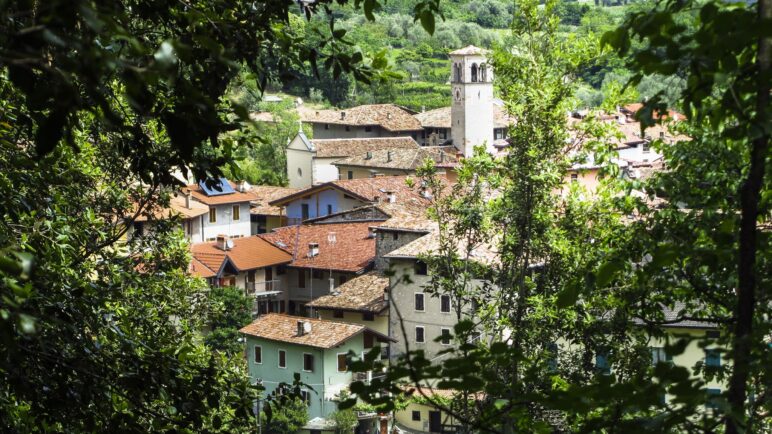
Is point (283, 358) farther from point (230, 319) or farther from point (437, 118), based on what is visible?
point (437, 118)

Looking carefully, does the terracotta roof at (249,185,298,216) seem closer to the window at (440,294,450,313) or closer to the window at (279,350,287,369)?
the window at (440,294,450,313)

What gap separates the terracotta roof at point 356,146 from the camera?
65312 millimetres

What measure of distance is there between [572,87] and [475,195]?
2.17 meters

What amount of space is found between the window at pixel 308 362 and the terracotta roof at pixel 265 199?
22.4m

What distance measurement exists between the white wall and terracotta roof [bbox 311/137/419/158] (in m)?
12.4

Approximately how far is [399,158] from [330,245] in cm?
1661

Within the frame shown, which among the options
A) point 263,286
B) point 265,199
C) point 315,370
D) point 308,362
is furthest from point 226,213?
point 315,370

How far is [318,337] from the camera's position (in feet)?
105

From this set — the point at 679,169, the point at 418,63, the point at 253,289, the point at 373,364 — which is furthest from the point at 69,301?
the point at 418,63

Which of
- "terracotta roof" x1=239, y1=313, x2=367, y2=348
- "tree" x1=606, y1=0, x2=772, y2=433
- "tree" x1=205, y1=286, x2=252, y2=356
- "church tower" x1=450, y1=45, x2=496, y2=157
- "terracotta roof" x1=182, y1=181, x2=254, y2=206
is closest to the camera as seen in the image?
"tree" x1=606, y1=0, x2=772, y2=433

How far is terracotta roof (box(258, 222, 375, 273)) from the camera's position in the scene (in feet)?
140

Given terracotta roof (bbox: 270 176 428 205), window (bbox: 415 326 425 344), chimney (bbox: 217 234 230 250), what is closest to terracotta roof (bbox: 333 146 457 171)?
terracotta roof (bbox: 270 176 428 205)

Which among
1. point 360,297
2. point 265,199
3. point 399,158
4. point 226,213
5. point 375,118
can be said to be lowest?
point 360,297

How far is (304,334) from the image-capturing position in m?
32.4
